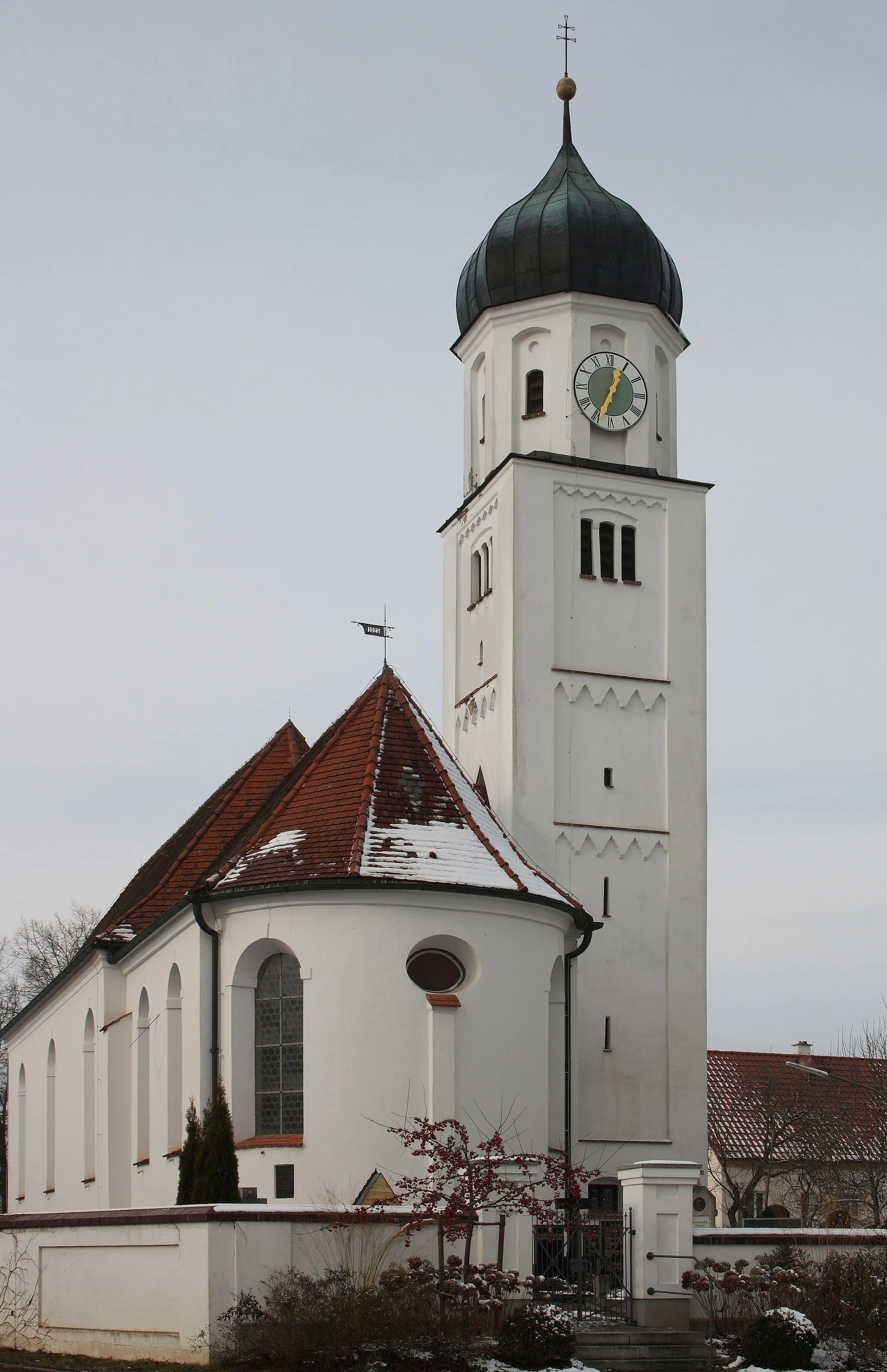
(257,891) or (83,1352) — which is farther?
(257,891)

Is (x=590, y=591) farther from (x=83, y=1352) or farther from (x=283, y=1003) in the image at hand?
(x=83, y=1352)

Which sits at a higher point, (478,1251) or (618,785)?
(618,785)

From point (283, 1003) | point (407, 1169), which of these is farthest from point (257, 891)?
point (407, 1169)

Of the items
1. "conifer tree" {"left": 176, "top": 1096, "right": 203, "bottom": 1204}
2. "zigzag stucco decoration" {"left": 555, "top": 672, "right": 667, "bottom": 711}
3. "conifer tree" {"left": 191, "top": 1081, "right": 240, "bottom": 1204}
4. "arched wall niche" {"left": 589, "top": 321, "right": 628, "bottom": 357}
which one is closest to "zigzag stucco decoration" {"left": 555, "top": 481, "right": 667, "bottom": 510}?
"arched wall niche" {"left": 589, "top": 321, "right": 628, "bottom": 357}

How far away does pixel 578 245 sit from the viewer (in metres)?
35.7

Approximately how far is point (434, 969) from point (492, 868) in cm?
167

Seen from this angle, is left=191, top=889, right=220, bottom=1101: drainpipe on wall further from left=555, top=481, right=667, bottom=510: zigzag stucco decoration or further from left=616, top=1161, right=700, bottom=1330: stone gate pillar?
left=555, top=481, right=667, bottom=510: zigzag stucco decoration

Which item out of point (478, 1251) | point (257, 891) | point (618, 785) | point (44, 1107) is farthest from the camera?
point (44, 1107)

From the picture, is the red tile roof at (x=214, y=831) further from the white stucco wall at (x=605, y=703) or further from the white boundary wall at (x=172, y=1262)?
the white boundary wall at (x=172, y=1262)

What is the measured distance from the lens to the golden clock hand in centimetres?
3516

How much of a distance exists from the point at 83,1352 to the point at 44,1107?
62.7 feet

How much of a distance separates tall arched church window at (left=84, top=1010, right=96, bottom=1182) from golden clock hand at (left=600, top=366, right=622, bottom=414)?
1544 cm

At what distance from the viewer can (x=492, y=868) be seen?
2553 centimetres

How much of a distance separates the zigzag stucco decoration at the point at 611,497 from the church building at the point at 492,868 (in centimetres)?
5
